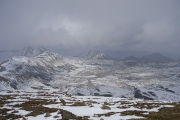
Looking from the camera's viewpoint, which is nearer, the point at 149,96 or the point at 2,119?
the point at 2,119

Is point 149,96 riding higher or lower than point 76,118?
lower

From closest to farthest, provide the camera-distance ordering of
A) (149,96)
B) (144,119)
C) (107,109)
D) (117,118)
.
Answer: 1. (144,119)
2. (117,118)
3. (107,109)
4. (149,96)

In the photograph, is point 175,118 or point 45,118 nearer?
point 175,118

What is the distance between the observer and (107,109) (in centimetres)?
2980

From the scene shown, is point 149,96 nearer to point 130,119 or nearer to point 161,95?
point 161,95

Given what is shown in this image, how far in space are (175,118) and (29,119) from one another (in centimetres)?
1914

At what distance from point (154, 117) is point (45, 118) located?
48.1ft

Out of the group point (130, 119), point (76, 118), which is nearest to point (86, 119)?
point (76, 118)

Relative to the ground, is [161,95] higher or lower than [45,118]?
lower

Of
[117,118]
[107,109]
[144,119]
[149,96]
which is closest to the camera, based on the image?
[144,119]

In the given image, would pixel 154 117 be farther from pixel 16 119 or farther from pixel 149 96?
pixel 149 96

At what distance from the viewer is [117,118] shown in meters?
22.2

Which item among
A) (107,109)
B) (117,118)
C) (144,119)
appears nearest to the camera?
(144,119)

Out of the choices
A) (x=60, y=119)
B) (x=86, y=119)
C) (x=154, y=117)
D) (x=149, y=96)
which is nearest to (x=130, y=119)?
(x=154, y=117)
